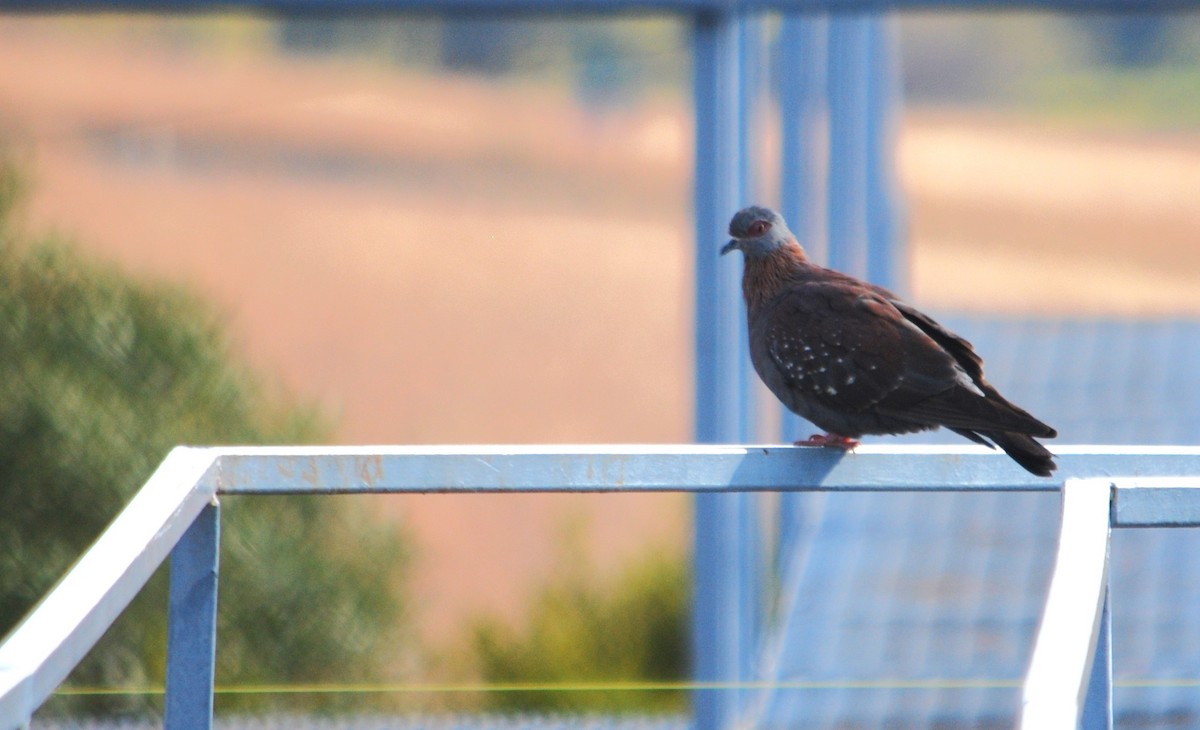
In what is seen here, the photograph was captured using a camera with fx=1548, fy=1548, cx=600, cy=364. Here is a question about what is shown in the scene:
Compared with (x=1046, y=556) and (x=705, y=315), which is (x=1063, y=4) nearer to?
(x=705, y=315)

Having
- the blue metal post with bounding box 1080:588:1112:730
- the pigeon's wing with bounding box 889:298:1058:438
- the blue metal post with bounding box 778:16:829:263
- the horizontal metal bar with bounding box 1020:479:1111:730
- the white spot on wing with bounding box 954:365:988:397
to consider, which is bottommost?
the blue metal post with bounding box 1080:588:1112:730

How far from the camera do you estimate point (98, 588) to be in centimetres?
156

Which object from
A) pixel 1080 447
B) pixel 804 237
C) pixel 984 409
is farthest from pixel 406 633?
pixel 1080 447

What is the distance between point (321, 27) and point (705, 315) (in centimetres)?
2991

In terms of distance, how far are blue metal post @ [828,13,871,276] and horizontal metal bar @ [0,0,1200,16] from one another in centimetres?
406

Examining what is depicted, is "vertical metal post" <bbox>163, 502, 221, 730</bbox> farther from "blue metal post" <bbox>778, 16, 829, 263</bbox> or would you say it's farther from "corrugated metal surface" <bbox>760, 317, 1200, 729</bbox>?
"blue metal post" <bbox>778, 16, 829, 263</bbox>

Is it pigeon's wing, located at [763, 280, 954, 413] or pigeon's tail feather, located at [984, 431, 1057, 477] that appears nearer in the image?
pigeon's tail feather, located at [984, 431, 1057, 477]

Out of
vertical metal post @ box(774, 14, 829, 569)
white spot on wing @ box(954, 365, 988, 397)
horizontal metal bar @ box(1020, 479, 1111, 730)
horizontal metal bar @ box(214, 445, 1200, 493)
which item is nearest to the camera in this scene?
horizontal metal bar @ box(1020, 479, 1111, 730)

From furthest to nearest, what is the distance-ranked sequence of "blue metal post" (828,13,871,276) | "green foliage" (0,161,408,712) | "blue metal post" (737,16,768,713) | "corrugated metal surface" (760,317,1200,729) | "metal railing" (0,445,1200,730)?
"blue metal post" (828,13,871,276), "green foliage" (0,161,408,712), "corrugated metal surface" (760,317,1200,729), "blue metal post" (737,16,768,713), "metal railing" (0,445,1200,730)

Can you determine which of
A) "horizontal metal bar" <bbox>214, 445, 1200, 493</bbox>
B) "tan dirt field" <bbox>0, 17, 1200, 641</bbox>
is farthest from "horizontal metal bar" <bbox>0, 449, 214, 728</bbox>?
"tan dirt field" <bbox>0, 17, 1200, 641</bbox>

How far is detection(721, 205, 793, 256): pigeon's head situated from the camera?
3.66 m

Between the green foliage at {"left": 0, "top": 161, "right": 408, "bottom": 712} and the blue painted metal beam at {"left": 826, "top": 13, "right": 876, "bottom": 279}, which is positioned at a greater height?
the blue painted metal beam at {"left": 826, "top": 13, "right": 876, "bottom": 279}

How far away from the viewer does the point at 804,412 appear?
3.32 meters

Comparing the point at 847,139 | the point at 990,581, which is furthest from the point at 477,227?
the point at 990,581
